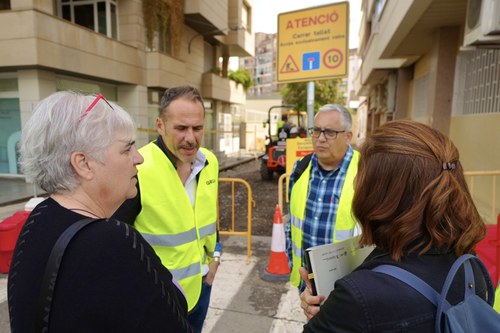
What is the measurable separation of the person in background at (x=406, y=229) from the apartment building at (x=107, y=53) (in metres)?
7.25

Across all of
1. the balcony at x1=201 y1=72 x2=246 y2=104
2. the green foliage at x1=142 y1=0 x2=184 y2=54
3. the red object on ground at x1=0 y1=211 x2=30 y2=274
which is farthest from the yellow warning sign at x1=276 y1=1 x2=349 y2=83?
the balcony at x1=201 y1=72 x2=246 y2=104

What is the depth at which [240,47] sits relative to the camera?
20688mm

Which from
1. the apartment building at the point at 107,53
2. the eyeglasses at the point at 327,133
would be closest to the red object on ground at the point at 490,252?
the eyeglasses at the point at 327,133

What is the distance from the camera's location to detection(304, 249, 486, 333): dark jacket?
877 millimetres

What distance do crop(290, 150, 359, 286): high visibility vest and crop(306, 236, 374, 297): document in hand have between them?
0.81 m

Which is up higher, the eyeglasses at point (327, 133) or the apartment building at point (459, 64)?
the apartment building at point (459, 64)

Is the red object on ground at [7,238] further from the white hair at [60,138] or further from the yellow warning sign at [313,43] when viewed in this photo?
the yellow warning sign at [313,43]

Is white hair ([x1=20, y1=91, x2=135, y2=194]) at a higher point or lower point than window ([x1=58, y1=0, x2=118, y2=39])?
lower

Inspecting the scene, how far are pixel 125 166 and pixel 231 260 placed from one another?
3.68m

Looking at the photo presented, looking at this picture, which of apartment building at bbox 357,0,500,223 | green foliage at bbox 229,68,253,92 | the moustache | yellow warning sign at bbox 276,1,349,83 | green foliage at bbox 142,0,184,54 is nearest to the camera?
the moustache

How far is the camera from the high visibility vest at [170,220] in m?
1.74

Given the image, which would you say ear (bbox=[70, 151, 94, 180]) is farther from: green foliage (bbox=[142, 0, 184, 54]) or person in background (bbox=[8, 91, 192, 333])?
green foliage (bbox=[142, 0, 184, 54])

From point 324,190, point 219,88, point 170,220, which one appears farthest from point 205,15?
point 170,220

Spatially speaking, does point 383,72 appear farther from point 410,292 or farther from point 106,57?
point 410,292
